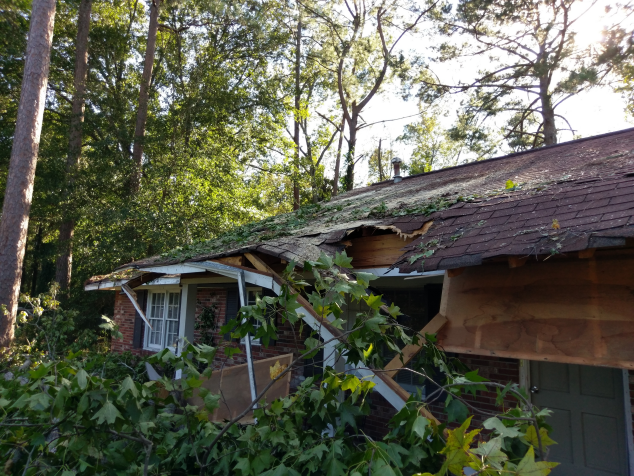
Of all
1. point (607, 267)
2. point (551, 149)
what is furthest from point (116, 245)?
point (607, 267)

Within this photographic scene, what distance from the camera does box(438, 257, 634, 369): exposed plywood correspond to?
3.00m

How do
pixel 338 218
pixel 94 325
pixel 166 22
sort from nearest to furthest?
pixel 338 218, pixel 94 325, pixel 166 22

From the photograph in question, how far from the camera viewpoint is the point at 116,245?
1577 cm

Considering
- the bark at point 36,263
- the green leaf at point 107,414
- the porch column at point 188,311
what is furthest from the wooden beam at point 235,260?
the bark at point 36,263

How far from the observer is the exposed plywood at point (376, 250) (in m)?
4.79

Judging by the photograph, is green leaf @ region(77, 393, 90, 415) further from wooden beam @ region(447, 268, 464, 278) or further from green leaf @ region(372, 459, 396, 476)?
wooden beam @ region(447, 268, 464, 278)

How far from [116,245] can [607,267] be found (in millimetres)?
15248

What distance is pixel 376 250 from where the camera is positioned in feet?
16.4

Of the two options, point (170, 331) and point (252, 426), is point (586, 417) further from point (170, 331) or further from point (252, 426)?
point (170, 331)

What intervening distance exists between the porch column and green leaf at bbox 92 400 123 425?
767cm

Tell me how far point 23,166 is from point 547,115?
1683 cm

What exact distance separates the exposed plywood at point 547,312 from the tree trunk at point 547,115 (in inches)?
618

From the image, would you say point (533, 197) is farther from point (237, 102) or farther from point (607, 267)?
point (237, 102)

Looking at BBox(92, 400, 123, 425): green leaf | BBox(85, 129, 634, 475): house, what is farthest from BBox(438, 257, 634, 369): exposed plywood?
BBox(92, 400, 123, 425): green leaf
